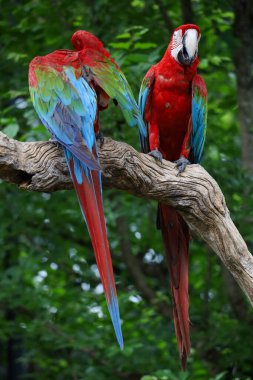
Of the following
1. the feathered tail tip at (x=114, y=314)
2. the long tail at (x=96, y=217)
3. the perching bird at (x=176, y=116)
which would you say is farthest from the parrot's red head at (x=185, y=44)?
the feathered tail tip at (x=114, y=314)

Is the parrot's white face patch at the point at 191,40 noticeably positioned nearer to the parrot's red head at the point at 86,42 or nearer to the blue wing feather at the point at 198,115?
the blue wing feather at the point at 198,115

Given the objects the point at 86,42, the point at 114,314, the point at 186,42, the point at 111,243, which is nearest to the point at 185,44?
the point at 186,42

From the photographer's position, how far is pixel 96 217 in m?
2.41

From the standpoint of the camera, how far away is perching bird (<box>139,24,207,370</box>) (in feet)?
9.95

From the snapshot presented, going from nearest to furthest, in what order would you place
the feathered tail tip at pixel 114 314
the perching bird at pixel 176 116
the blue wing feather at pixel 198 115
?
1. the feathered tail tip at pixel 114 314
2. the perching bird at pixel 176 116
3. the blue wing feather at pixel 198 115

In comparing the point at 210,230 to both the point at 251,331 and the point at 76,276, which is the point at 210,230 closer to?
the point at 251,331

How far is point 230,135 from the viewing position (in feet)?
15.6

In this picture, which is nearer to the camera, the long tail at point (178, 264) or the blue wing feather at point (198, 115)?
the long tail at point (178, 264)

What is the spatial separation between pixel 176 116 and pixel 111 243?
4.72ft

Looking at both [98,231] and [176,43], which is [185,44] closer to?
[176,43]

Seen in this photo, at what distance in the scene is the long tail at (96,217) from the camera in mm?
2326

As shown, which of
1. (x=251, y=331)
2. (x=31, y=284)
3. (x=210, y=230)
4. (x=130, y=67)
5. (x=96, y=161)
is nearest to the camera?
(x=96, y=161)

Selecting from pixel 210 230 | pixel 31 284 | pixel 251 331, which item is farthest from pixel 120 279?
pixel 210 230

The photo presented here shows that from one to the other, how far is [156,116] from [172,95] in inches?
4.8
